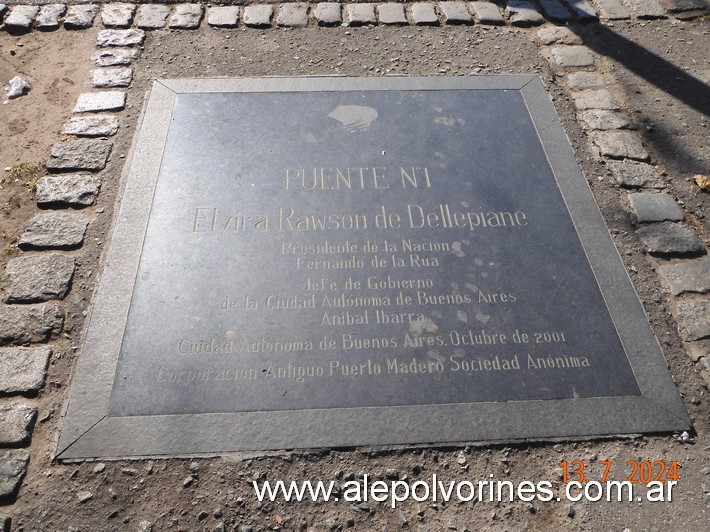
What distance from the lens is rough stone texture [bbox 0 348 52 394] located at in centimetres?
218

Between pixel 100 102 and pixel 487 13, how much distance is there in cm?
281

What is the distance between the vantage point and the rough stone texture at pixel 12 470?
1.94 metres

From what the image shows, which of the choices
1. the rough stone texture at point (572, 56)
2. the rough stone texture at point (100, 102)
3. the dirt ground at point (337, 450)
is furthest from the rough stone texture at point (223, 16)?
the rough stone texture at point (572, 56)

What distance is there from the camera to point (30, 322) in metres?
2.37

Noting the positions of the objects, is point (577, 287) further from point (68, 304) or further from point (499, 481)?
point (68, 304)

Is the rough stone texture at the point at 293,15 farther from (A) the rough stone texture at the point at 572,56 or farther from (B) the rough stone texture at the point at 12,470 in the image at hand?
(B) the rough stone texture at the point at 12,470

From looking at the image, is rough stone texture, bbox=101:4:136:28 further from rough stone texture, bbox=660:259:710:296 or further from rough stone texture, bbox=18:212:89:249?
rough stone texture, bbox=660:259:710:296

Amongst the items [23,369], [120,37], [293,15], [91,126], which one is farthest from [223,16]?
[23,369]

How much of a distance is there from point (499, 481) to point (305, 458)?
28.7 inches

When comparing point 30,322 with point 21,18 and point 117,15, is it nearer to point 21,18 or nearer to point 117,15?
point 117,15

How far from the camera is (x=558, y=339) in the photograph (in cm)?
230

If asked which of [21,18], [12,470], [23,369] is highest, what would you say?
[21,18]

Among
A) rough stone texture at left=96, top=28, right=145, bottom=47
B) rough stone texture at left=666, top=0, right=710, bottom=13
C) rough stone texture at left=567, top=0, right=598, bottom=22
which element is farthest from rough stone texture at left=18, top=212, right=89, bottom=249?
rough stone texture at left=666, top=0, right=710, bottom=13

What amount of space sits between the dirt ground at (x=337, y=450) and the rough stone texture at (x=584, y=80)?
116mm
